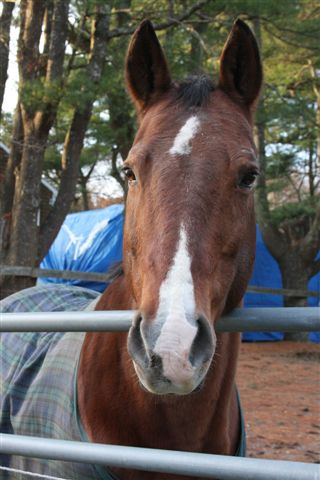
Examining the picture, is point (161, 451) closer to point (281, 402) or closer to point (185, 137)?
point (185, 137)

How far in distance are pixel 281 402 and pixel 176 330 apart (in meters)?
5.68

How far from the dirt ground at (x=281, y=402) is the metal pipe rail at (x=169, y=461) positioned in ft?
11.8

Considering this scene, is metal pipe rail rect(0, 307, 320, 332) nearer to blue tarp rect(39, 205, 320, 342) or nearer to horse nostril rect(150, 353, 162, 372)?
horse nostril rect(150, 353, 162, 372)

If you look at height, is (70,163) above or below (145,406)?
above

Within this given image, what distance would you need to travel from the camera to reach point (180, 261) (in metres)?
1.53

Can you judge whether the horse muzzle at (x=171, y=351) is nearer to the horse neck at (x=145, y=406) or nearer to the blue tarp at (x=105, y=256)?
the horse neck at (x=145, y=406)

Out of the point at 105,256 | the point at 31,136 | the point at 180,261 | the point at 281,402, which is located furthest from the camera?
the point at 105,256

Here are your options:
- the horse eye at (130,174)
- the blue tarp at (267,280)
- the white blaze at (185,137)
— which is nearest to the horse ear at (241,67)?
the white blaze at (185,137)

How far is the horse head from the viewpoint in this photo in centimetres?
138

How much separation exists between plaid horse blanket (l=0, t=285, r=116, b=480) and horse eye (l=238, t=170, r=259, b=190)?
1087 mm

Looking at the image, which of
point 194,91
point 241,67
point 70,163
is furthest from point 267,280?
point 194,91

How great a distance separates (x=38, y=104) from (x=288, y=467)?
614 cm

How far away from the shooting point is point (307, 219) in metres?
12.3

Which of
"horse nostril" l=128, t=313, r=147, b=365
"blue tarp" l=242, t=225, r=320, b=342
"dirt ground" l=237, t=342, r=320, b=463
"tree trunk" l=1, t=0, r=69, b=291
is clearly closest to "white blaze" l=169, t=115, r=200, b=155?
"horse nostril" l=128, t=313, r=147, b=365
